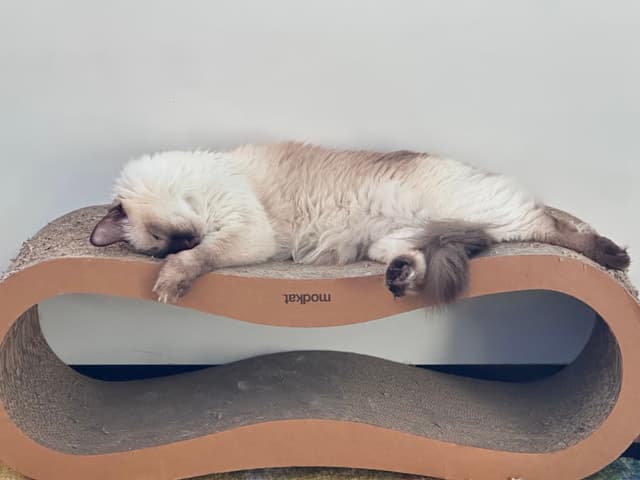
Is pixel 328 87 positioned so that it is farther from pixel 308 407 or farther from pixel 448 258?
pixel 308 407

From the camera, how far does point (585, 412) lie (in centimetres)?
187

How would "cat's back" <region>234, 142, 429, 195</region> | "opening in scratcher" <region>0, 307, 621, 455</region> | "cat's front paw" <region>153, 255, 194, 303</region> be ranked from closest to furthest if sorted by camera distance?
1. "cat's front paw" <region>153, 255, 194, 303</region>
2. "opening in scratcher" <region>0, 307, 621, 455</region>
3. "cat's back" <region>234, 142, 429, 195</region>

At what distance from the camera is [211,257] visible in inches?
70.6

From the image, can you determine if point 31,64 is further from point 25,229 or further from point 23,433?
point 23,433

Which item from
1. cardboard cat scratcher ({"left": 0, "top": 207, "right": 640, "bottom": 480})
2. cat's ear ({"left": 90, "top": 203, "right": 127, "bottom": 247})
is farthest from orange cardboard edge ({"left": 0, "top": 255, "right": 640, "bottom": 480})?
cat's ear ({"left": 90, "top": 203, "right": 127, "bottom": 247})

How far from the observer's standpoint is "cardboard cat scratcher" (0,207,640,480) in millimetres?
1711

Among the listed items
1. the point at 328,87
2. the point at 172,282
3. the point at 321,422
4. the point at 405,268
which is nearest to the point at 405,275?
the point at 405,268

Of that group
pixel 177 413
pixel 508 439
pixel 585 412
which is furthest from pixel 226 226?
pixel 585 412

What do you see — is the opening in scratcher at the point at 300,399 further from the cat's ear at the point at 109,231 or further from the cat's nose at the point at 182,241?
the cat's nose at the point at 182,241

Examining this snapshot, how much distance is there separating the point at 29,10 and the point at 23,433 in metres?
1.22

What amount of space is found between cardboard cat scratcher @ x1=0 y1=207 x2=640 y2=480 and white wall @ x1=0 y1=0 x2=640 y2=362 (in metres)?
0.33

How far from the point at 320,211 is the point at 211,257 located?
1.36 feet

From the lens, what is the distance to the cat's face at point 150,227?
1.87m

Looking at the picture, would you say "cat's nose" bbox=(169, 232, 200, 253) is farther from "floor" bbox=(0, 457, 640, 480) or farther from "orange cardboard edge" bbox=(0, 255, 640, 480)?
"floor" bbox=(0, 457, 640, 480)
